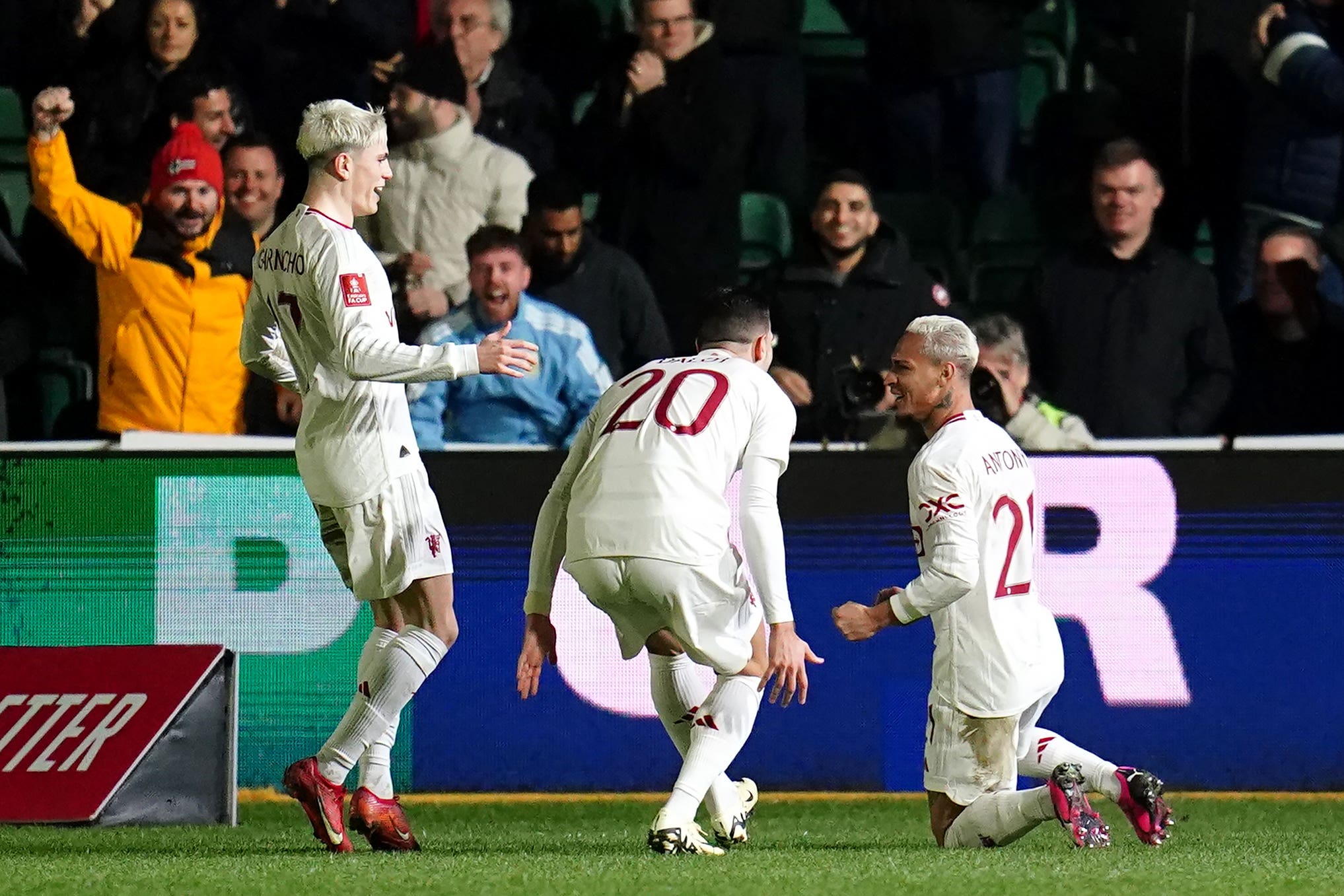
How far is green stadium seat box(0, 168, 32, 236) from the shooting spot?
8625mm

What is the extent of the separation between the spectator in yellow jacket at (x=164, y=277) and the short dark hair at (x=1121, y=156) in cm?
350

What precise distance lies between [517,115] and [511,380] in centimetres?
147

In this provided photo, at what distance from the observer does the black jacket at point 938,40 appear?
337 inches

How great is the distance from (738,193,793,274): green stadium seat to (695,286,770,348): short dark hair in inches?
143

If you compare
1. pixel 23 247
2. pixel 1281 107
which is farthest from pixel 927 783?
pixel 23 247

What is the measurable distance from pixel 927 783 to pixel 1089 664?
194cm

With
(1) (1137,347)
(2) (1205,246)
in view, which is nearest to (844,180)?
(1) (1137,347)

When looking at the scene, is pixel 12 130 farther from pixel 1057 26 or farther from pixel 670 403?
pixel 670 403

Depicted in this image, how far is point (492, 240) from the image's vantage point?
7.77 metres

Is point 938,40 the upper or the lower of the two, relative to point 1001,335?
upper

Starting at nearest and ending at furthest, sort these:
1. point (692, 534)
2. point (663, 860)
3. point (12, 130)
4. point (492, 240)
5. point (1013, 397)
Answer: point (663, 860) < point (692, 534) < point (1013, 397) < point (492, 240) < point (12, 130)

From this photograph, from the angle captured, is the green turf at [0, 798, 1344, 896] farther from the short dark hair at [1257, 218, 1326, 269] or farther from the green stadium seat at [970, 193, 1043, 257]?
the green stadium seat at [970, 193, 1043, 257]

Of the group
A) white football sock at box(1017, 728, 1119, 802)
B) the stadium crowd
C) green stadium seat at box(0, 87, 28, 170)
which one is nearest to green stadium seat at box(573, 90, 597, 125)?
the stadium crowd

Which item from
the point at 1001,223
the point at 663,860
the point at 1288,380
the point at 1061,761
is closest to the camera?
the point at 663,860
